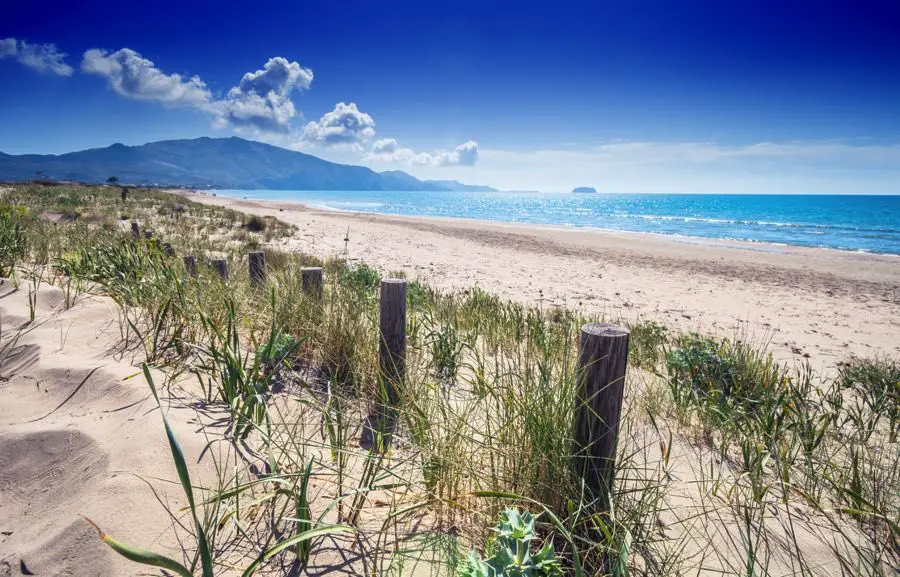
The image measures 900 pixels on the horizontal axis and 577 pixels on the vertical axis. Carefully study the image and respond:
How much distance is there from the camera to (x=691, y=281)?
12484 mm

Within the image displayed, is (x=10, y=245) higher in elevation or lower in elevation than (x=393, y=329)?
higher

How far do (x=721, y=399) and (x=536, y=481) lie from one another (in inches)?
111

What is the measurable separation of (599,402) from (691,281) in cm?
1248

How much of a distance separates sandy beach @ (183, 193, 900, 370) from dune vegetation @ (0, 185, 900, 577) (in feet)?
11.1

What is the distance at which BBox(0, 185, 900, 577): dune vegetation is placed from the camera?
179 cm

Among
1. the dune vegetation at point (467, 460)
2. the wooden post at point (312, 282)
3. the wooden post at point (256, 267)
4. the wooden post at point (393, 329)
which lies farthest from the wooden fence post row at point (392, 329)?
the wooden post at point (256, 267)

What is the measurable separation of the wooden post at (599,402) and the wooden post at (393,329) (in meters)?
1.46

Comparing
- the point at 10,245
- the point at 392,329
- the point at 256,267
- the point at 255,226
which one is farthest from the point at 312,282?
the point at 255,226

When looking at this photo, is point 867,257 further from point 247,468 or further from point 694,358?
point 247,468

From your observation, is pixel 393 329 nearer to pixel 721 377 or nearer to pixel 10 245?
pixel 721 377

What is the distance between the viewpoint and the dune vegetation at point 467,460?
70.4 inches

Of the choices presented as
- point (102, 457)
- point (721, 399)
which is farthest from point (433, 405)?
point (721, 399)

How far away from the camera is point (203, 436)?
2389 millimetres

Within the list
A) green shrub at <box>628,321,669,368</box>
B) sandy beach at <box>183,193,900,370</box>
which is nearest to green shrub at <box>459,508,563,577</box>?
green shrub at <box>628,321,669,368</box>
